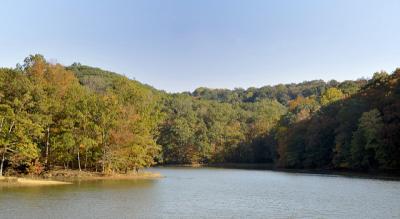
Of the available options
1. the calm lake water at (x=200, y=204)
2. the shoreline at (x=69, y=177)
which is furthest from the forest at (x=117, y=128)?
the calm lake water at (x=200, y=204)

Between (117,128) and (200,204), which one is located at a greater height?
(117,128)

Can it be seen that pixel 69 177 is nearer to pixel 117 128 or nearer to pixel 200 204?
pixel 117 128

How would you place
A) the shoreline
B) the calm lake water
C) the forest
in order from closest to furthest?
1. the calm lake water
2. the shoreline
3. the forest

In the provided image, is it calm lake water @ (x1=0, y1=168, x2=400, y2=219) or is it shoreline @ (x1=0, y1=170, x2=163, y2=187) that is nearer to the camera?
calm lake water @ (x1=0, y1=168, x2=400, y2=219)

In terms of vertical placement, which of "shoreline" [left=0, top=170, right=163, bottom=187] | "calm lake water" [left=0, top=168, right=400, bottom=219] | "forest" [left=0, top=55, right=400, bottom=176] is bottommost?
"calm lake water" [left=0, top=168, right=400, bottom=219]

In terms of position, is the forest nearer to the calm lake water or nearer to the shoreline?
the shoreline

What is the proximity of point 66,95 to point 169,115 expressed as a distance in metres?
90.8

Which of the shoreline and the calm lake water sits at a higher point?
the shoreline

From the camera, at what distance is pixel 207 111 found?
16850 centimetres

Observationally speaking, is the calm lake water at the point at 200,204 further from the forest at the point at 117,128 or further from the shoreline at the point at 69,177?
the forest at the point at 117,128

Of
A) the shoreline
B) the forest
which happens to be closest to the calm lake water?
the shoreline

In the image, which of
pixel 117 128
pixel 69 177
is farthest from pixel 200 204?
pixel 117 128

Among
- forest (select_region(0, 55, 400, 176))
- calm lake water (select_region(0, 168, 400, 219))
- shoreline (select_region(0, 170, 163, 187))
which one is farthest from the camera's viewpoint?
forest (select_region(0, 55, 400, 176))

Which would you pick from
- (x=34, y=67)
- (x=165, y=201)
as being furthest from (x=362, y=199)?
(x=34, y=67)
